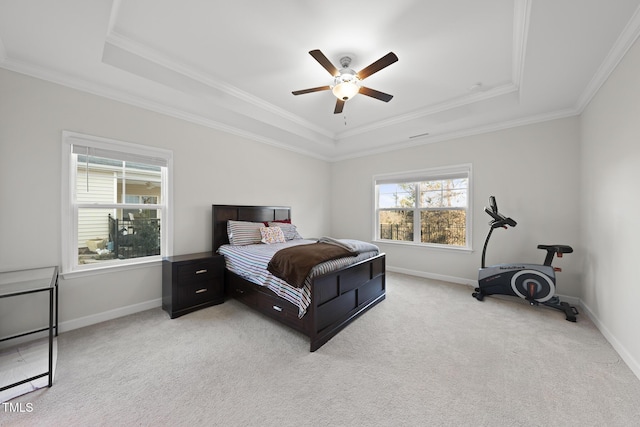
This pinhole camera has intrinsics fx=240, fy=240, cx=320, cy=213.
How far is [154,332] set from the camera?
2539 mm

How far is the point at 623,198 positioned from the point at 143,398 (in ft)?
13.9

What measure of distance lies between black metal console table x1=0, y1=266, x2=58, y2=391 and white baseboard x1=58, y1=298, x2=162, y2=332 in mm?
110

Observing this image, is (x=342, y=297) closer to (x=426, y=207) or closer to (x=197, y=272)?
(x=197, y=272)

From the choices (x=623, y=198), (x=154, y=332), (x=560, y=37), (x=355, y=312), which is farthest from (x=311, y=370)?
(x=560, y=37)

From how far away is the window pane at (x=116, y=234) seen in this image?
275 cm

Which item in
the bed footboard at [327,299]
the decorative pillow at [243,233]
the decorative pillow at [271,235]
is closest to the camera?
the bed footboard at [327,299]

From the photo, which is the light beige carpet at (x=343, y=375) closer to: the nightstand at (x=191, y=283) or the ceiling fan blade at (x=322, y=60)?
the nightstand at (x=191, y=283)

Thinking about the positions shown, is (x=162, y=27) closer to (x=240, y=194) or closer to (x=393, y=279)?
(x=240, y=194)

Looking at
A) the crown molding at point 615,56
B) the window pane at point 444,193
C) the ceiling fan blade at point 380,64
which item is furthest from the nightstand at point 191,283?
the crown molding at point 615,56

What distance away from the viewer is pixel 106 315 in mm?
2783

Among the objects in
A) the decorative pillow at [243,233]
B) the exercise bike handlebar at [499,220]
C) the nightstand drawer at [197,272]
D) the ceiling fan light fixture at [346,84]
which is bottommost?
the nightstand drawer at [197,272]

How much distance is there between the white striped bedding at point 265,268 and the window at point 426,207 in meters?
1.84

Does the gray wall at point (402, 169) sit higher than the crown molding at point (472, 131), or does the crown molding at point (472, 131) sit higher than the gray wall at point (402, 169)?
the crown molding at point (472, 131)

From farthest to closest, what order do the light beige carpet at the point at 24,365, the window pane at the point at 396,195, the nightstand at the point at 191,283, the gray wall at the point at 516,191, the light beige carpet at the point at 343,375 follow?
the window pane at the point at 396,195 → the gray wall at the point at 516,191 → the nightstand at the point at 191,283 → the light beige carpet at the point at 24,365 → the light beige carpet at the point at 343,375
